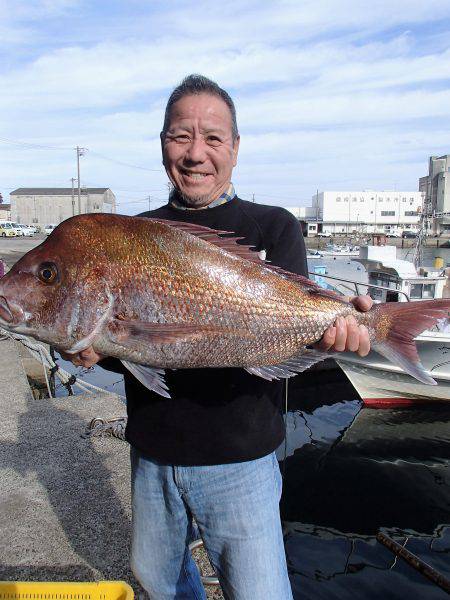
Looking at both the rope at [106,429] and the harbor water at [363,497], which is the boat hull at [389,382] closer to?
the harbor water at [363,497]

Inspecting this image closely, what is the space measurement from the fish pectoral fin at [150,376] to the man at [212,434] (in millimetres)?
158

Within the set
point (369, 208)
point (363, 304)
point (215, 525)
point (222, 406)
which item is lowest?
point (215, 525)

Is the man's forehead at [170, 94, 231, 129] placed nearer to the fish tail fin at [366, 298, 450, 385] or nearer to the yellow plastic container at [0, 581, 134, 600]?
the fish tail fin at [366, 298, 450, 385]

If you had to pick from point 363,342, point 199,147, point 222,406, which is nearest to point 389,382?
point 363,342

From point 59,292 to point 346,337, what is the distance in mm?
1308

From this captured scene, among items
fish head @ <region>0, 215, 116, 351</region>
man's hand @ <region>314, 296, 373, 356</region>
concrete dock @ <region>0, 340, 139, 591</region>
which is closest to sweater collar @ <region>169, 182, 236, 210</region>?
fish head @ <region>0, 215, 116, 351</region>

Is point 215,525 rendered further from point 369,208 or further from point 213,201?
point 369,208

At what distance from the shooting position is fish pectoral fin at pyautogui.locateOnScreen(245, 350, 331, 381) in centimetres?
221

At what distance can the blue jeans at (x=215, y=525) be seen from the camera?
211cm

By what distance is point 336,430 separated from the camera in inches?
437

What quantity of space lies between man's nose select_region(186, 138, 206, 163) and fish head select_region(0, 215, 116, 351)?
591mm

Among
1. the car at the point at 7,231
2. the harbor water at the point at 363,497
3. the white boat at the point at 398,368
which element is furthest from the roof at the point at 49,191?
the harbor water at the point at 363,497

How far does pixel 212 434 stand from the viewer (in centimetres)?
217

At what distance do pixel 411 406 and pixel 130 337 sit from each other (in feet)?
38.8
